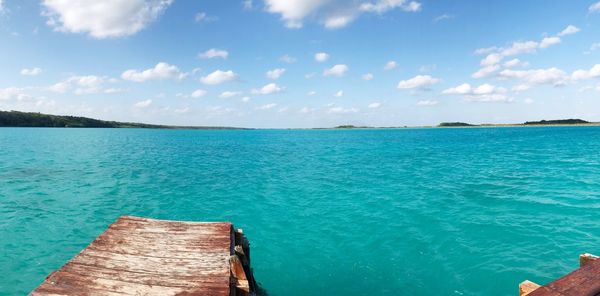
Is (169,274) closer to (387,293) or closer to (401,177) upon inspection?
(387,293)

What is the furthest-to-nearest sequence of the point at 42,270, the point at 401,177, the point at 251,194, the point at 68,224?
the point at 401,177 → the point at 251,194 → the point at 68,224 → the point at 42,270

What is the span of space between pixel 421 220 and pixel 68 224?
2147cm

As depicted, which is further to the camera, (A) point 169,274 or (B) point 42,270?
(B) point 42,270

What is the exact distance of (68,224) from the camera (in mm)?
18641

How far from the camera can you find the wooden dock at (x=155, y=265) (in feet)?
20.2

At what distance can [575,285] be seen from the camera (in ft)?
15.1

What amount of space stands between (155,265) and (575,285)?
7840 millimetres

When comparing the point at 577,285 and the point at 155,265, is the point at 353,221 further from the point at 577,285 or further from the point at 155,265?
the point at 577,285

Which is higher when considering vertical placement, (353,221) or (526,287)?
(526,287)

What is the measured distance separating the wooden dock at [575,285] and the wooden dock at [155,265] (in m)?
5.03

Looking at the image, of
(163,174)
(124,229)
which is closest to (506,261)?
(124,229)

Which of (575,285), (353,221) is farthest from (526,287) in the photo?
A: (353,221)

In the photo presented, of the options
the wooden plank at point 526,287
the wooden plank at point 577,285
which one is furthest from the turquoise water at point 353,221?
the wooden plank at point 577,285

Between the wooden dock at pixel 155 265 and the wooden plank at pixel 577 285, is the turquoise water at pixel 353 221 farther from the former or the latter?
the wooden plank at pixel 577 285
